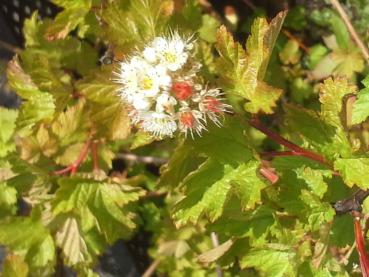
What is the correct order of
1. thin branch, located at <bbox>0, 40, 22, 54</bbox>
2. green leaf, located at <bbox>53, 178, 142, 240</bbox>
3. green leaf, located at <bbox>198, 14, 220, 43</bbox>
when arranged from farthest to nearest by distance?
thin branch, located at <bbox>0, 40, 22, 54</bbox>
green leaf, located at <bbox>198, 14, 220, 43</bbox>
green leaf, located at <bbox>53, 178, 142, 240</bbox>

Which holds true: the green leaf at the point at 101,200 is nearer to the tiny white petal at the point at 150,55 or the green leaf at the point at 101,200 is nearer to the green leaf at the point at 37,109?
the green leaf at the point at 37,109

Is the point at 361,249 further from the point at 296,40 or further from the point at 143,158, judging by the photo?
the point at 296,40

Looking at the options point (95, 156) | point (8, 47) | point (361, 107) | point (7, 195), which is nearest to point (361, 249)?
point (361, 107)

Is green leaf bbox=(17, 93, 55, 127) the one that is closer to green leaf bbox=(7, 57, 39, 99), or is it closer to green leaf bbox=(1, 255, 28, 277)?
green leaf bbox=(7, 57, 39, 99)

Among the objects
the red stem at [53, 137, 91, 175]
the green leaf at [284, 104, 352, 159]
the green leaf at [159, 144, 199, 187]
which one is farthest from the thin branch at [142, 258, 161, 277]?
the green leaf at [284, 104, 352, 159]

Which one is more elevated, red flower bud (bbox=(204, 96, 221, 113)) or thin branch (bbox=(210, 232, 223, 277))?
red flower bud (bbox=(204, 96, 221, 113))

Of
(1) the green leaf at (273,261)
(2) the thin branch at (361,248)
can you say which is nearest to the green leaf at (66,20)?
(1) the green leaf at (273,261)

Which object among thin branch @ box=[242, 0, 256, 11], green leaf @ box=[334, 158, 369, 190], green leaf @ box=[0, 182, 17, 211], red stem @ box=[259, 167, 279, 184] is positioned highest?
thin branch @ box=[242, 0, 256, 11]
